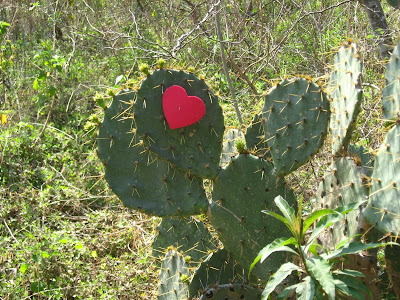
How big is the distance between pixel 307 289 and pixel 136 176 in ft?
2.93

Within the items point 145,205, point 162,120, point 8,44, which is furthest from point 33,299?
point 8,44

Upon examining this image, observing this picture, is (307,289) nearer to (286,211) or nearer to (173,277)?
(286,211)

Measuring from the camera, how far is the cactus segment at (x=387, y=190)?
83.2 inches

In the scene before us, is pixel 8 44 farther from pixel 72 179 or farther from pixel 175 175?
pixel 175 175

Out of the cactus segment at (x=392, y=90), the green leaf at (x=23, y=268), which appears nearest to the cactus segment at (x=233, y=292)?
the cactus segment at (x=392, y=90)

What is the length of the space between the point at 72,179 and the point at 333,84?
2625 millimetres

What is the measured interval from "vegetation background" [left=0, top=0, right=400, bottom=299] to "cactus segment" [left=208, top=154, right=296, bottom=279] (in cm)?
44

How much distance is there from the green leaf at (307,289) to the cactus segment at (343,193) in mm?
322

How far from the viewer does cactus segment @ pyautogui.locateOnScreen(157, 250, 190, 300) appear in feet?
8.79

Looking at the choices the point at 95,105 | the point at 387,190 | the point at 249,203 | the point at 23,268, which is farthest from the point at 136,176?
the point at 95,105

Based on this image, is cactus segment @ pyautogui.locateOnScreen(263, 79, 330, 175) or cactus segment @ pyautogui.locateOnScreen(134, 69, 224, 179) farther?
cactus segment @ pyautogui.locateOnScreen(134, 69, 224, 179)

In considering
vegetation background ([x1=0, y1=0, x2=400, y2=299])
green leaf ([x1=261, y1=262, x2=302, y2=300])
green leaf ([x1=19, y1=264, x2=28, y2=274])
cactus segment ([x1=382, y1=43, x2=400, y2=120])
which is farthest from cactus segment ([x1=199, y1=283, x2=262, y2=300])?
green leaf ([x1=19, y1=264, x2=28, y2=274])

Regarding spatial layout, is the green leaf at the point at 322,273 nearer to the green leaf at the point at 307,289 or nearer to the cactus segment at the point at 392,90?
the green leaf at the point at 307,289

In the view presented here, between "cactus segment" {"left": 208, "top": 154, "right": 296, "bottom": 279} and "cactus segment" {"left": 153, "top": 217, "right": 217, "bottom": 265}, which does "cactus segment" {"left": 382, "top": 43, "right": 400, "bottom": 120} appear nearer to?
"cactus segment" {"left": 208, "top": 154, "right": 296, "bottom": 279}
